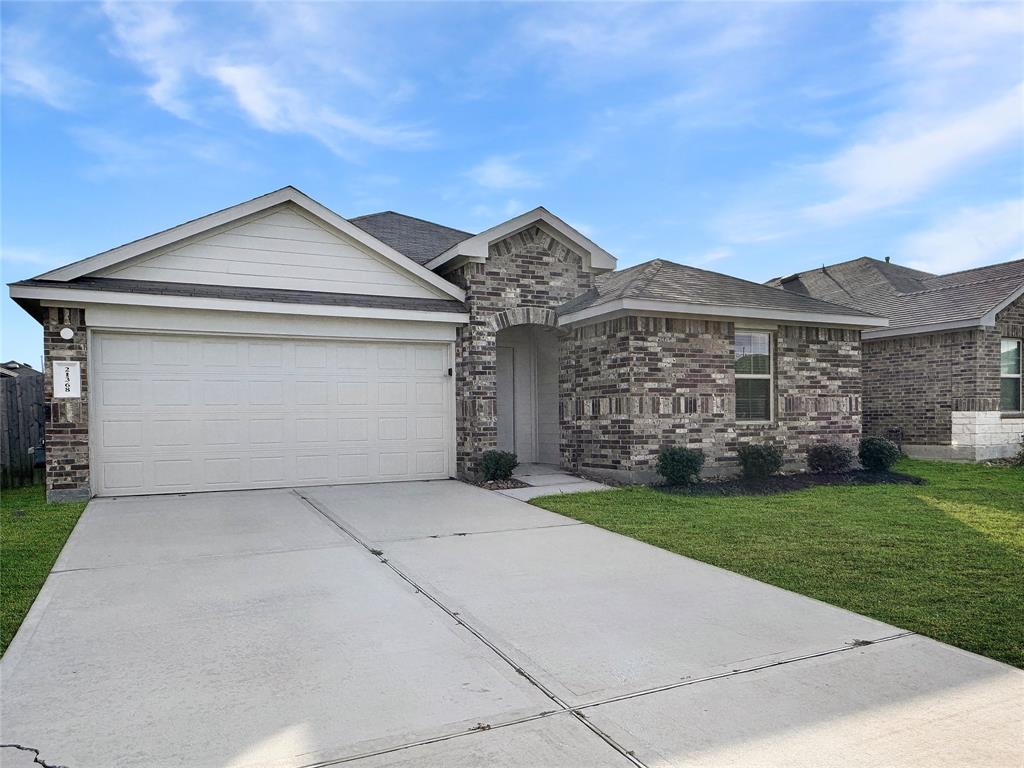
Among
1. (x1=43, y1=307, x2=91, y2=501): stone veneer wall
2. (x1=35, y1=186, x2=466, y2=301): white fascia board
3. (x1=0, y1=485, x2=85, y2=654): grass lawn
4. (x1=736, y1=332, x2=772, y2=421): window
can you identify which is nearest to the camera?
(x1=0, y1=485, x2=85, y2=654): grass lawn

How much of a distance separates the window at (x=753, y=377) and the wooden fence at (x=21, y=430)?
12.8 m

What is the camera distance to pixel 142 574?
5762 millimetres

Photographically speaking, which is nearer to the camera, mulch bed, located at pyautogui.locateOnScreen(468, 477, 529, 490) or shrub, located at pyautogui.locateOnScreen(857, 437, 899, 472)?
mulch bed, located at pyautogui.locateOnScreen(468, 477, 529, 490)

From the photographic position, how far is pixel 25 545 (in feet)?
22.0

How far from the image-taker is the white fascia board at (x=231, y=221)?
9.35 m

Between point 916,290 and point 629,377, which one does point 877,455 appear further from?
point 916,290

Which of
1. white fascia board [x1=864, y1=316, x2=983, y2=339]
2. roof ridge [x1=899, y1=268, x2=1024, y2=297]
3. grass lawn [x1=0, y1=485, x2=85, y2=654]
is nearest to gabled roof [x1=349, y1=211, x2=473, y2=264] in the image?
grass lawn [x1=0, y1=485, x2=85, y2=654]

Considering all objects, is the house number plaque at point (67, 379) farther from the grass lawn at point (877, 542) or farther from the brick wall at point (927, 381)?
the brick wall at point (927, 381)

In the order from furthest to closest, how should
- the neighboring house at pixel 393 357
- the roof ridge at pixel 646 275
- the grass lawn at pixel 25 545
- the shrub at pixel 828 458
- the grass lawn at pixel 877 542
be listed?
1. the shrub at pixel 828 458
2. the roof ridge at pixel 646 275
3. the neighboring house at pixel 393 357
4. the grass lawn at pixel 25 545
5. the grass lawn at pixel 877 542

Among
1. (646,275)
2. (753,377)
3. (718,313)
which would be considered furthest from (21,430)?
(753,377)

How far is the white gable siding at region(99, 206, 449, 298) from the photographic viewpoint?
1012 cm

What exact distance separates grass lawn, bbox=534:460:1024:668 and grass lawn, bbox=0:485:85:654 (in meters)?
5.55

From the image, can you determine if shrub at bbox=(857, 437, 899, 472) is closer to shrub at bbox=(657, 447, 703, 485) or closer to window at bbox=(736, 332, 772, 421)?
window at bbox=(736, 332, 772, 421)

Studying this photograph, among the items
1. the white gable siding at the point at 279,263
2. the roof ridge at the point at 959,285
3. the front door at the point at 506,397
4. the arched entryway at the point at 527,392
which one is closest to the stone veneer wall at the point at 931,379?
the roof ridge at the point at 959,285
